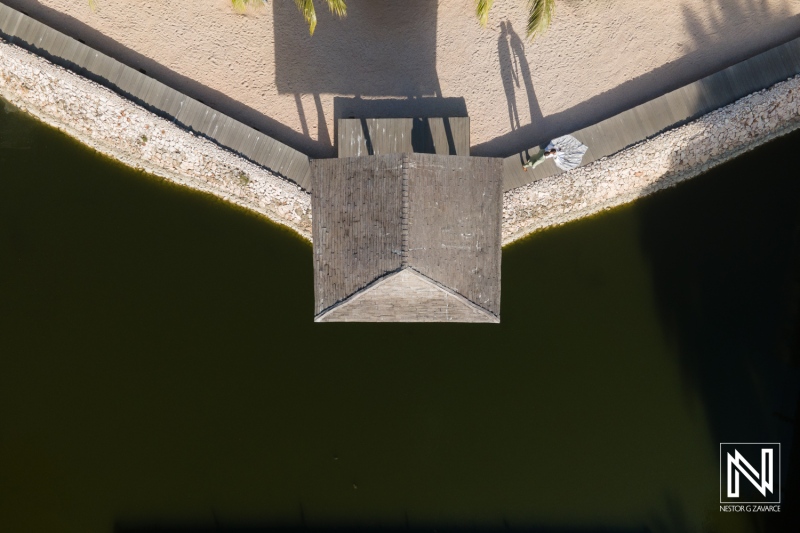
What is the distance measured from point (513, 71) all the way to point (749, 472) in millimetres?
10974

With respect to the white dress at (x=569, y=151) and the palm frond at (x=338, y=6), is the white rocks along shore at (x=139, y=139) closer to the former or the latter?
the palm frond at (x=338, y=6)

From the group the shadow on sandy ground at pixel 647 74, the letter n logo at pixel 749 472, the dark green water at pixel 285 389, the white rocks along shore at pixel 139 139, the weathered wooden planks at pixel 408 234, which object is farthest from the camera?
the letter n logo at pixel 749 472

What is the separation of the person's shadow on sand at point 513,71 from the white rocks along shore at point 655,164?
158 cm

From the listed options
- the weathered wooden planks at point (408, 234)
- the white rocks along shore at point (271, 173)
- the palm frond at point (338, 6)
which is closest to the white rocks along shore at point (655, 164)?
the white rocks along shore at point (271, 173)

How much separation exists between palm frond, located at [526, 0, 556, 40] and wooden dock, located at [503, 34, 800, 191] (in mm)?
2322

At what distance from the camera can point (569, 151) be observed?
1052 cm

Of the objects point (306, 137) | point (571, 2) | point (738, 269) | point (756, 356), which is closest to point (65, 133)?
point (306, 137)

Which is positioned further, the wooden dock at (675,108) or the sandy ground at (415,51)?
the sandy ground at (415,51)

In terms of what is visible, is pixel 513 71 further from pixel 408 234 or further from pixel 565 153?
pixel 408 234

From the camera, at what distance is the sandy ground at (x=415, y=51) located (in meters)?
10.7

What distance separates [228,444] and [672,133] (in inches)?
489

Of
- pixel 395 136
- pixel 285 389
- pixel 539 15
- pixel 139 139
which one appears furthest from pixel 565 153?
pixel 139 139

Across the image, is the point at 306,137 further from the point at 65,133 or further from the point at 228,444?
the point at 228,444

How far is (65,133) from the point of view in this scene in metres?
11.2
